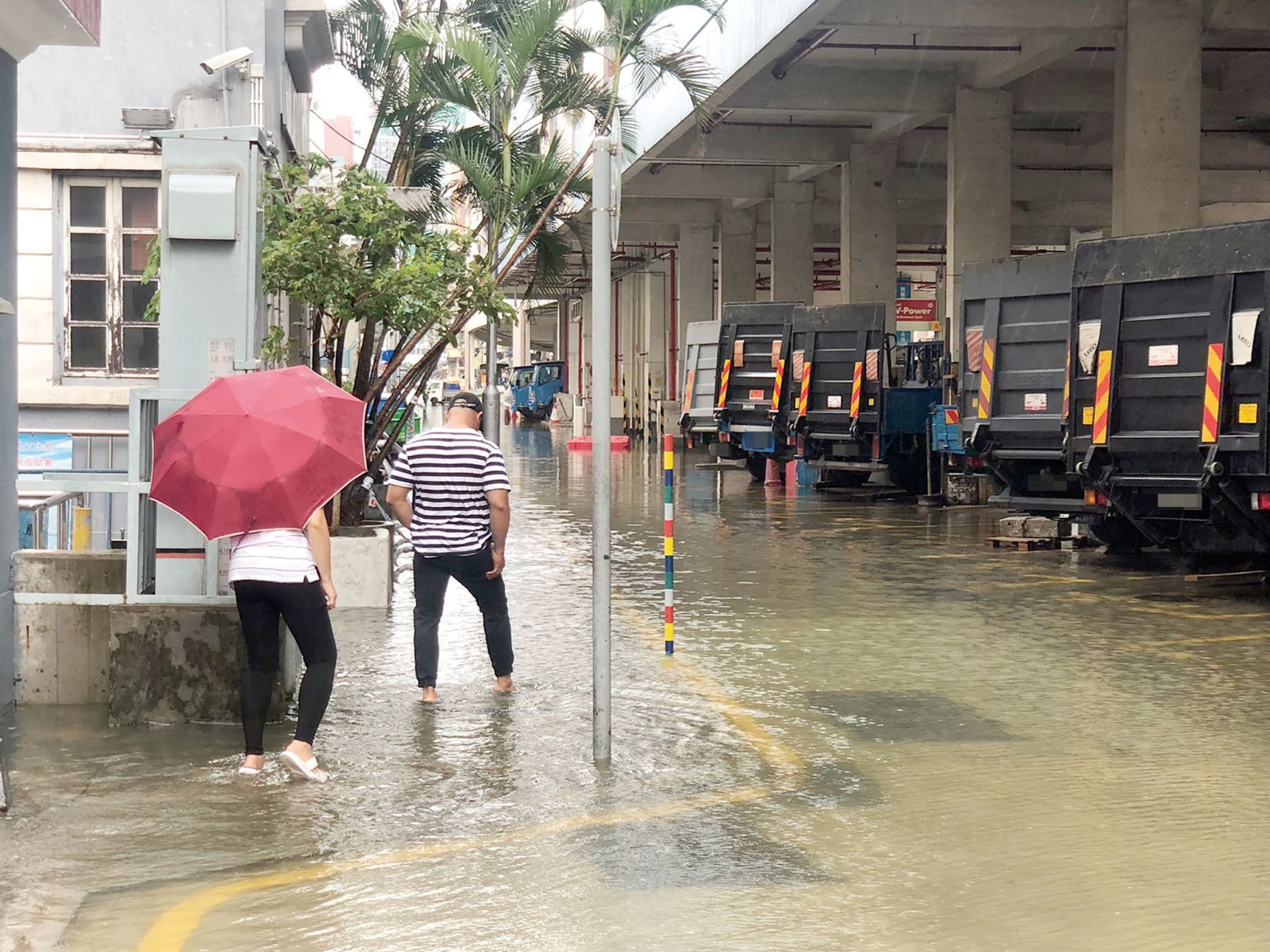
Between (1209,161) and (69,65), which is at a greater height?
(1209,161)

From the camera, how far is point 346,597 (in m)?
11.9

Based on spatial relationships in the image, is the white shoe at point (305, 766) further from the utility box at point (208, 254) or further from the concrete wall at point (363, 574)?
the concrete wall at point (363, 574)

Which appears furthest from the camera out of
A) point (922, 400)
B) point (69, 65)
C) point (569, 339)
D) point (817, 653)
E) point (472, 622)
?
point (569, 339)

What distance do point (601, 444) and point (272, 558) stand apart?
1.42m

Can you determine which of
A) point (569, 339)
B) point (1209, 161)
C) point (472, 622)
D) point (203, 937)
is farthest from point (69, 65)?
point (569, 339)

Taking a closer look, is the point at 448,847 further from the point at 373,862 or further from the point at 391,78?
the point at 391,78

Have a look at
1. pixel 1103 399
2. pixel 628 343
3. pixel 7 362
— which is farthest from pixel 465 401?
pixel 628 343

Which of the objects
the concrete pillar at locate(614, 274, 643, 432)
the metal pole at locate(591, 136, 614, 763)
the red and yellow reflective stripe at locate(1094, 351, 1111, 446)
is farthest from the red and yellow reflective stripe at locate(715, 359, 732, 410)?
the concrete pillar at locate(614, 274, 643, 432)

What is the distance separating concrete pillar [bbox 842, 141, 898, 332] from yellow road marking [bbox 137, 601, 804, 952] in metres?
23.8

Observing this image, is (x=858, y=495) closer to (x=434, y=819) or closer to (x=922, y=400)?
(x=922, y=400)

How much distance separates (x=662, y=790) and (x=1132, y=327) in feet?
27.5

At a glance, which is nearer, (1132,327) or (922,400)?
(1132,327)

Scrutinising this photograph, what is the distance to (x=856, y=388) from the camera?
75.8ft

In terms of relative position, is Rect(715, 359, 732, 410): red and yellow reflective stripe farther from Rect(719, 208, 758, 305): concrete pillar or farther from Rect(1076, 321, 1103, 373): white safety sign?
Rect(719, 208, 758, 305): concrete pillar
